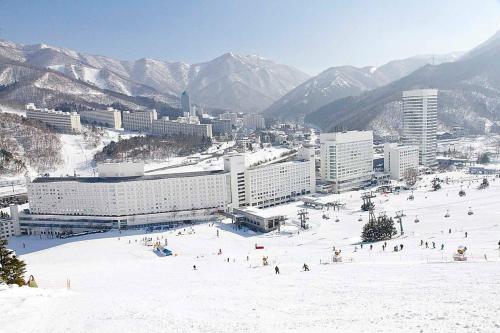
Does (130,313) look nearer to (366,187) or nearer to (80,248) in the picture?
(80,248)

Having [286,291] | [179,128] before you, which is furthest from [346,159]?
[179,128]

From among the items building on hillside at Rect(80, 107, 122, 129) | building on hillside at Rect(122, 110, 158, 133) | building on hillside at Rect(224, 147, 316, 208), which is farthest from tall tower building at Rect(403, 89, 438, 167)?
building on hillside at Rect(80, 107, 122, 129)

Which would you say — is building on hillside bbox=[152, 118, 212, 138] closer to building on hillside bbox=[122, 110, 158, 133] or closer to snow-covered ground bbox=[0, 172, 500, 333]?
building on hillside bbox=[122, 110, 158, 133]

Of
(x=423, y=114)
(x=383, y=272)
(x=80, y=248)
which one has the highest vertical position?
(x=423, y=114)

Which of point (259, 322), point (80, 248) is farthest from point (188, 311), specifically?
point (80, 248)

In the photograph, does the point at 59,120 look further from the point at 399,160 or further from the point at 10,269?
the point at 10,269

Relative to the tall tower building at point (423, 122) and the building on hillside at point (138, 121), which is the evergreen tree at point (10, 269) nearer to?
the tall tower building at point (423, 122)
